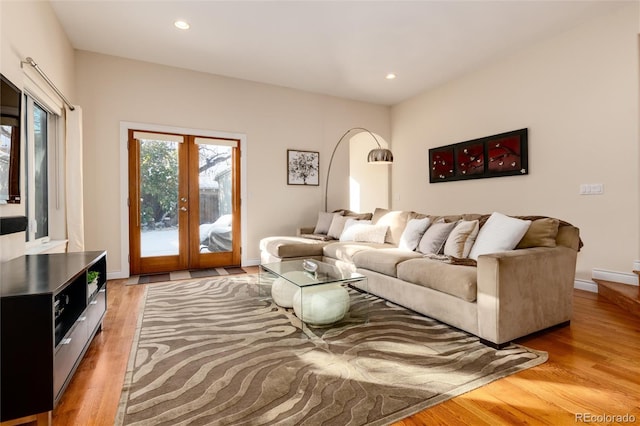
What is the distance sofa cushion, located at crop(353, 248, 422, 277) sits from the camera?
9.61ft

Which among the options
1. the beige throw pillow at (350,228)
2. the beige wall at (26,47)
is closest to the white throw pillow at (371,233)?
the beige throw pillow at (350,228)

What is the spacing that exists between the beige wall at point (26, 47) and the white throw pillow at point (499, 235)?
3373mm

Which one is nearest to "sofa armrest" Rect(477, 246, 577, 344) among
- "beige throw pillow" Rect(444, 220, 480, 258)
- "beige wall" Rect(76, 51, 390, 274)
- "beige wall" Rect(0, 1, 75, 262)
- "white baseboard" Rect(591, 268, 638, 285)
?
"beige throw pillow" Rect(444, 220, 480, 258)

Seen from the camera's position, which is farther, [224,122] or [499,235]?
[224,122]

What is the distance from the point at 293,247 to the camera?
155 inches

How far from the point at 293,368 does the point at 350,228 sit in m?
2.57

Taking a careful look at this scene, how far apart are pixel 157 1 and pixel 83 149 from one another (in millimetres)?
2079

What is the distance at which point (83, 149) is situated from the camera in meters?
4.02

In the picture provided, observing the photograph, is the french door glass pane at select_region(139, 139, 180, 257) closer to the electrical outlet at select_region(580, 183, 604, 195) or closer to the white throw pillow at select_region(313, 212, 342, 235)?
the white throw pillow at select_region(313, 212, 342, 235)

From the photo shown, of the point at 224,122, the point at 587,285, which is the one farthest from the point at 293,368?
the point at 224,122

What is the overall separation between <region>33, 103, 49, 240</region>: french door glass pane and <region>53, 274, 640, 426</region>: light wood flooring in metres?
1.62

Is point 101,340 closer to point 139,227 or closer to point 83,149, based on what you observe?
point 139,227

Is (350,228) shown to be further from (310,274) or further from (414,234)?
(310,274)

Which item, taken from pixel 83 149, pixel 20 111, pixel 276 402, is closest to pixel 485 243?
pixel 276 402
